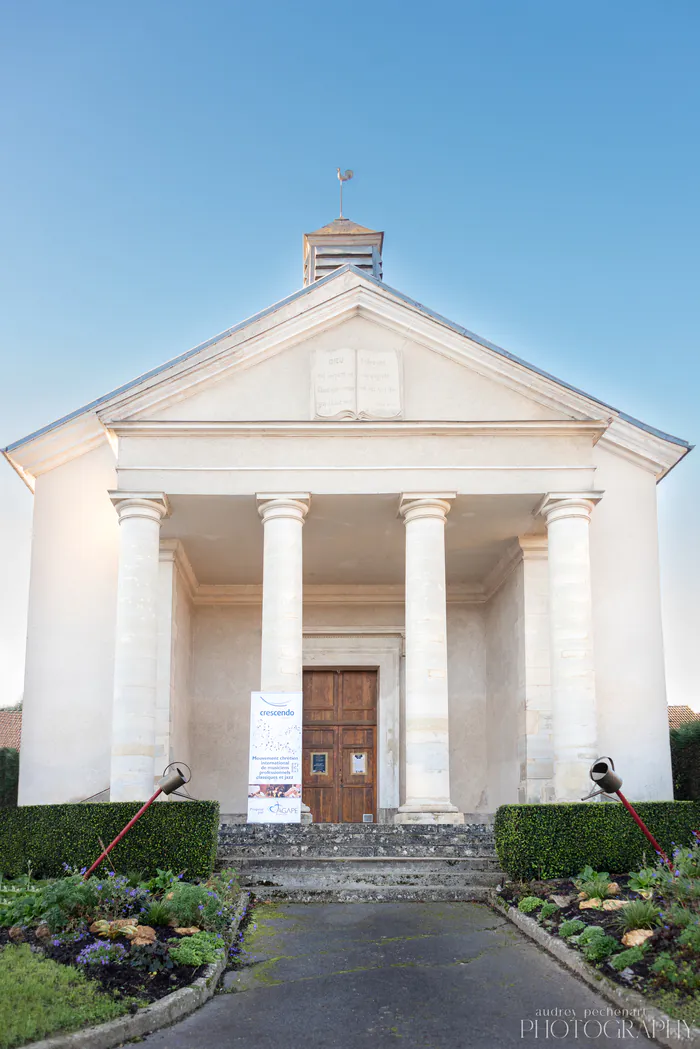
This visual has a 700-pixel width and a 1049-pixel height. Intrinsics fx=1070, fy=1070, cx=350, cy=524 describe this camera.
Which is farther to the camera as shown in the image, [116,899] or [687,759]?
[687,759]

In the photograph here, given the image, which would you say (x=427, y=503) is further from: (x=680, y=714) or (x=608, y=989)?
(x=680, y=714)

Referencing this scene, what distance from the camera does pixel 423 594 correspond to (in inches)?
617

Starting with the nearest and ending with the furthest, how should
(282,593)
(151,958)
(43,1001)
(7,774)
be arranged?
(43,1001) < (151,958) < (282,593) < (7,774)

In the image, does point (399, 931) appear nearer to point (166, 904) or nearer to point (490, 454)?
point (166, 904)

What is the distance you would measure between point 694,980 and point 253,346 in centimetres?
1137

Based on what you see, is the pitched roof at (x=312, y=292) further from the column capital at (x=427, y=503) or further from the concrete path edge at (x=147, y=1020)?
the concrete path edge at (x=147, y=1020)

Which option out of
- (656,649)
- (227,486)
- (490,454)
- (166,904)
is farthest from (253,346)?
(166,904)

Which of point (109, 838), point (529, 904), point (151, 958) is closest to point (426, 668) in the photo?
point (529, 904)

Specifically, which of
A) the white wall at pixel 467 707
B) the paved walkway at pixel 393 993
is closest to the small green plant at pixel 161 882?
the paved walkway at pixel 393 993

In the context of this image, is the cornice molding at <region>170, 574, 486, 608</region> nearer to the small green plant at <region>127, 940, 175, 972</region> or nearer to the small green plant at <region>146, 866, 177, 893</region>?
the small green plant at <region>146, 866, 177, 893</region>

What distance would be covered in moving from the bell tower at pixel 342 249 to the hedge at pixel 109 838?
16740 mm

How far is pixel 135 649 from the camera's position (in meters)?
15.2

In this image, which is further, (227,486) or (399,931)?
(227,486)

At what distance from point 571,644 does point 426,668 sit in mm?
2126
